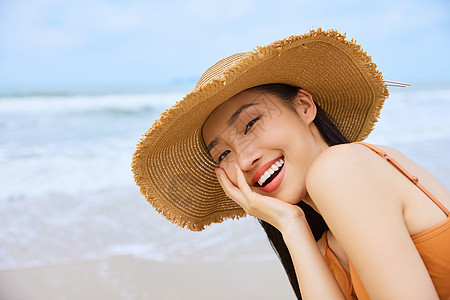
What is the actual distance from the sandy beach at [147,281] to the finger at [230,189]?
4.68ft

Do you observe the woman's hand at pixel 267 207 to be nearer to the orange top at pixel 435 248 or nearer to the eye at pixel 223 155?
the eye at pixel 223 155

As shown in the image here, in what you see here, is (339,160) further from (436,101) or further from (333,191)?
(436,101)

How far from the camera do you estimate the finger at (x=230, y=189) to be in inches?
69.1

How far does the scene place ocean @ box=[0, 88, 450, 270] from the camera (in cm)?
376

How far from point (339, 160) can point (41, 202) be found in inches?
178

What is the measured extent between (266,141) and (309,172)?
26 centimetres

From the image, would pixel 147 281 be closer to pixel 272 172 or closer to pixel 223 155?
pixel 223 155

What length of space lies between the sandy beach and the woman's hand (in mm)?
1523

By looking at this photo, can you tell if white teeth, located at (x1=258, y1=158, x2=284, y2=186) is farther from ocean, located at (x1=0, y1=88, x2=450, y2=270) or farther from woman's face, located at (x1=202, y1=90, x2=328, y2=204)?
ocean, located at (x1=0, y1=88, x2=450, y2=270)

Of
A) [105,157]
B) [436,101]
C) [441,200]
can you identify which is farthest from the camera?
[436,101]

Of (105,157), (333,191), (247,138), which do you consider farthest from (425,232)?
(105,157)

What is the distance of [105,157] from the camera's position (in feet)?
24.4

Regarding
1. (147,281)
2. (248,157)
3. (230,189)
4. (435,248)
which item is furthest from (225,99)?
(147,281)

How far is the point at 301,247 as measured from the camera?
1504 millimetres
